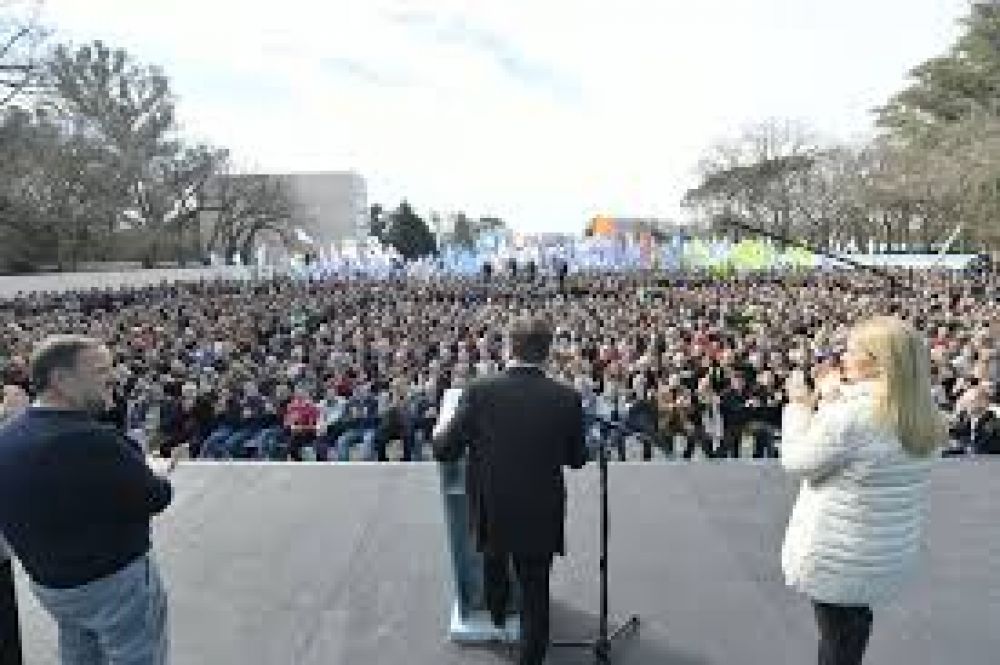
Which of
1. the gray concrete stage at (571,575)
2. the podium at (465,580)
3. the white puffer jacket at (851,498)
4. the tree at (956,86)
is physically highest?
the tree at (956,86)

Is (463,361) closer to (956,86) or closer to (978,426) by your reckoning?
(978,426)

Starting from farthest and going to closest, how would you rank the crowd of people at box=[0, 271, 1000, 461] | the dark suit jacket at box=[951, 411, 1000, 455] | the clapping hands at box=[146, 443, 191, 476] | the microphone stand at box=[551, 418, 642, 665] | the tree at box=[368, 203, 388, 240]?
the tree at box=[368, 203, 388, 240] → the crowd of people at box=[0, 271, 1000, 461] → the dark suit jacket at box=[951, 411, 1000, 455] → the microphone stand at box=[551, 418, 642, 665] → the clapping hands at box=[146, 443, 191, 476]

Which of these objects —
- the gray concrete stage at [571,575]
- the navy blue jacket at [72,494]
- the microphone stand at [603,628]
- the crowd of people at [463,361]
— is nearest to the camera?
the navy blue jacket at [72,494]

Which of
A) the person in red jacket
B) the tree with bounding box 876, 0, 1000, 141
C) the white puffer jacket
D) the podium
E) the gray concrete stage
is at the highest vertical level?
the tree with bounding box 876, 0, 1000, 141

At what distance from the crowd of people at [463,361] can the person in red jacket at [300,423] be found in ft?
0.08

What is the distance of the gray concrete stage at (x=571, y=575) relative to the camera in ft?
18.0

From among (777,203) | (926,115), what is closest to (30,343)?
(926,115)

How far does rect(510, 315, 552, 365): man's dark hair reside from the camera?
4.61 meters

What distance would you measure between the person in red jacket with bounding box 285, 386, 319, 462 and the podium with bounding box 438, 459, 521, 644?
27.2 ft

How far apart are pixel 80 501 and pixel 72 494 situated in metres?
0.03

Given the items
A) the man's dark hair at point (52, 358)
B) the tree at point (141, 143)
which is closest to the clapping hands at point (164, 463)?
the man's dark hair at point (52, 358)

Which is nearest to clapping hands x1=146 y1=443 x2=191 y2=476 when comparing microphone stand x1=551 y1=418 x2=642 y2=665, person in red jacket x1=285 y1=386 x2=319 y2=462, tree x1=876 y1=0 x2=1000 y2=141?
microphone stand x1=551 y1=418 x2=642 y2=665

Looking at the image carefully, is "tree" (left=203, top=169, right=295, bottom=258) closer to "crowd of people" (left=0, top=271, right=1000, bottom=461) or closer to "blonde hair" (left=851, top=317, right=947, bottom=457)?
"crowd of people" (left=0, top=271, right=1000, bottom=461)

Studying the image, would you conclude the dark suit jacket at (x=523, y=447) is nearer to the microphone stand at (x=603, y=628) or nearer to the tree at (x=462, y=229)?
the microphone stand at (x=603, y=628)
